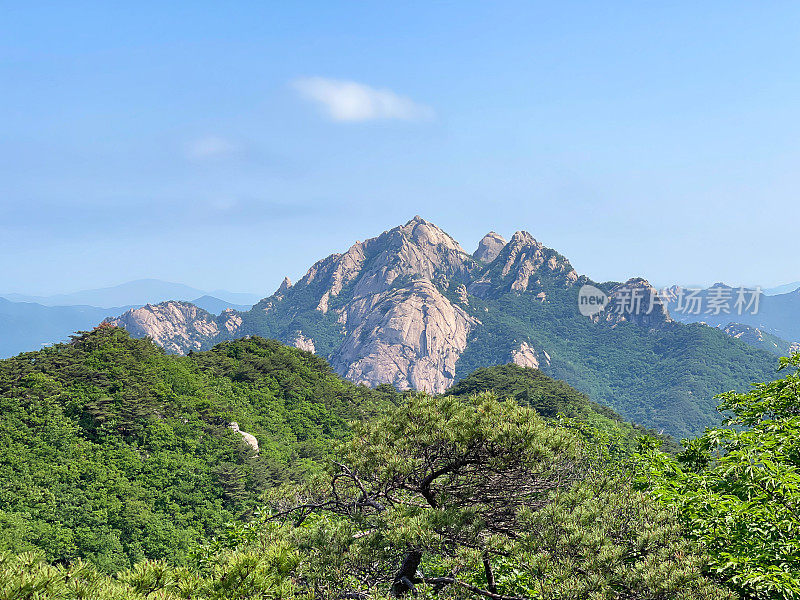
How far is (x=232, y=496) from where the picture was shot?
2733 cm

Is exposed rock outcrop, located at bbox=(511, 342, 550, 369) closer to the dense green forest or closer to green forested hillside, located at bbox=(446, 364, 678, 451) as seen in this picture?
green forested hillside, located at bbox=(446, 364, 678, 451)

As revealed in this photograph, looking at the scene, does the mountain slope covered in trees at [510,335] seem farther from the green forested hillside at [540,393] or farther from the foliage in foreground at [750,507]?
the foliage in foreground at [750,507]

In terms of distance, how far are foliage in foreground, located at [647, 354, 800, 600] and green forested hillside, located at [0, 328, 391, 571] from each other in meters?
21.9

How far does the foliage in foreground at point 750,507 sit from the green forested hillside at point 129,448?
21.9 m

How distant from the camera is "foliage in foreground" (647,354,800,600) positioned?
4.94 m

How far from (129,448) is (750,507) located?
29.7 meters

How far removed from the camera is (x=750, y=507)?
19.5 ft

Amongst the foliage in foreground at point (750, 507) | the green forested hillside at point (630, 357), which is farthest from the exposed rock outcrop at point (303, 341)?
the foliage in foreground at point (750, 507)

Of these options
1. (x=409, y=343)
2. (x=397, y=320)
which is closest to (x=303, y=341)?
(x=397, y=320)

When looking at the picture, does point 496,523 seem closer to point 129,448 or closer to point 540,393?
point 129,448

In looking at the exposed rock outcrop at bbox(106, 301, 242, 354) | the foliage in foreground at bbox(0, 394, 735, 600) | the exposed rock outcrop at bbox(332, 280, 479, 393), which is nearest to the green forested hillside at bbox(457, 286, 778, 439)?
the exposed rock outcrop at bbox(332, 280, 479, 393)

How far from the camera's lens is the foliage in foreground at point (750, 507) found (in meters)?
4.94

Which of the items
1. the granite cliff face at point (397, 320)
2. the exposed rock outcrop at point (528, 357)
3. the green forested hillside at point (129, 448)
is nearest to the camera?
the green forested hillside at point (129, 448)

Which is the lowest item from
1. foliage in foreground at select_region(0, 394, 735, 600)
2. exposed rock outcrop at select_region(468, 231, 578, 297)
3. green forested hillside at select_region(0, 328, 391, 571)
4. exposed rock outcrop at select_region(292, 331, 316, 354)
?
green forested hillside at select_region(0, 328, 391, 571)
